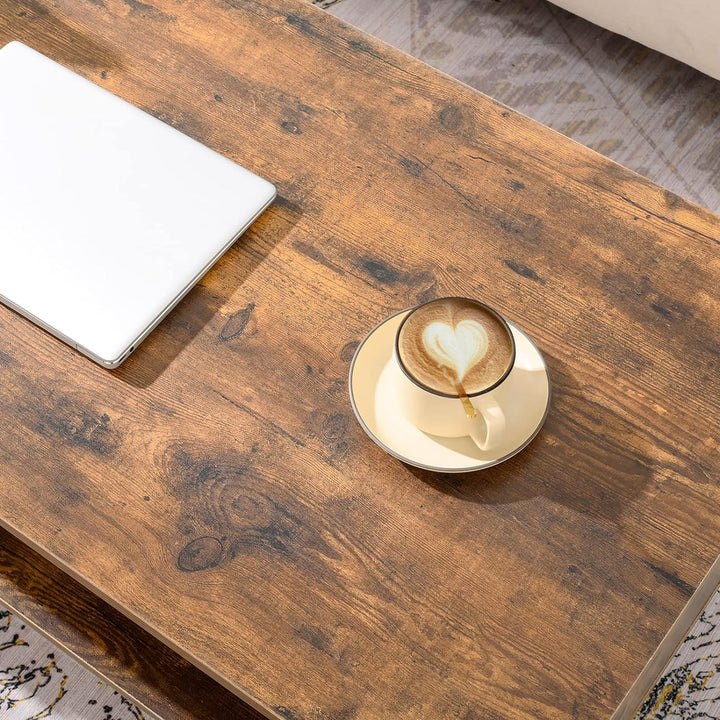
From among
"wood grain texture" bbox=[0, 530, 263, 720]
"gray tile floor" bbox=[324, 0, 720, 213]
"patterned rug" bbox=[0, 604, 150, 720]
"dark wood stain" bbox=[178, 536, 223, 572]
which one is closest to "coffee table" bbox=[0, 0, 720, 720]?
"dark wood stain" bbox=[178, 536, 223, 572]

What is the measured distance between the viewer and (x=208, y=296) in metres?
0.89

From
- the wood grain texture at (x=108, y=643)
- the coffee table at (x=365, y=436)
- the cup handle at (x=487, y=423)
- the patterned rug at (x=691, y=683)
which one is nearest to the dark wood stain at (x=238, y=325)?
the coffee table at (x=365, y=436)

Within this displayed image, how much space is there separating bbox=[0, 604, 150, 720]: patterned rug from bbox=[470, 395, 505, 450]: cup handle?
2.43 feet

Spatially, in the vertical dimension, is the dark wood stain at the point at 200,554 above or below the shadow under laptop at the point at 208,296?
below

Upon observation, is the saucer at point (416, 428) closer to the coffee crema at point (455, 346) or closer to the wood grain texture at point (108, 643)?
the coffee crema at point (455, 346)

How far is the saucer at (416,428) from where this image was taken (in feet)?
2.60

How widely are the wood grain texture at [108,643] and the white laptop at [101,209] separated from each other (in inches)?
13.6

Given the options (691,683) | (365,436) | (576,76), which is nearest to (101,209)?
(365,436)

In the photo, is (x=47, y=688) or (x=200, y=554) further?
(x=47, y=688)

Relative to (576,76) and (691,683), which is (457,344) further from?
(576,76)

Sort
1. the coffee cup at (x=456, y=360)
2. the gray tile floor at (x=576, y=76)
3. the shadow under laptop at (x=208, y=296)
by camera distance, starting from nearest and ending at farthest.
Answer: the coffee cup at (x=456, y=360) → the shadow under laptop at (x=208, y=296) → the gray tile floor at (x=576, y=76)

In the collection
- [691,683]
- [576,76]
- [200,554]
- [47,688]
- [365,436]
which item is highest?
[576,76]

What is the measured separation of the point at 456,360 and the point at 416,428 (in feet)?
0.35

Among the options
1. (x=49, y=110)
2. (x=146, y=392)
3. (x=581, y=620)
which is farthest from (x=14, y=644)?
(x=581, y=620)
